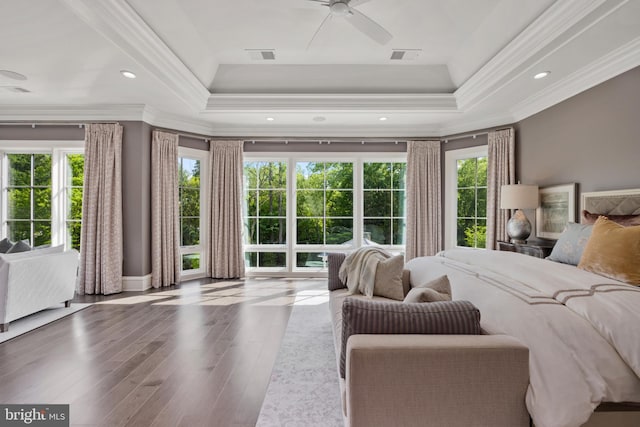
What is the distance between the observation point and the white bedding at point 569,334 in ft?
4.01

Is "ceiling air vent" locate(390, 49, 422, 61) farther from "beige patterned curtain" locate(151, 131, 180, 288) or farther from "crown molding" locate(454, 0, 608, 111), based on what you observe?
"beige patterned curtain" locate(151, 131, 180, 288)

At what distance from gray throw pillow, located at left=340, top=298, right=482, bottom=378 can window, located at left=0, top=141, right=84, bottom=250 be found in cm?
524

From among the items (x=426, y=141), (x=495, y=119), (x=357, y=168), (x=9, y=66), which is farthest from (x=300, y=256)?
(x=9, y=66)

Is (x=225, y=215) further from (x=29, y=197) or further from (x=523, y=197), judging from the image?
(x=523, y=197)

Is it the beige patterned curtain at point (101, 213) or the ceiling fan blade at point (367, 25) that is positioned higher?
the ceiling fan blade at point (367, 25)

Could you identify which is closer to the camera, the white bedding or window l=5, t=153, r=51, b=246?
the white bedding

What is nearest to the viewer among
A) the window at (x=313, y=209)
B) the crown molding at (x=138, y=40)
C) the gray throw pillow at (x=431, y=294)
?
the gray throw pillow at (x=431, y=294)

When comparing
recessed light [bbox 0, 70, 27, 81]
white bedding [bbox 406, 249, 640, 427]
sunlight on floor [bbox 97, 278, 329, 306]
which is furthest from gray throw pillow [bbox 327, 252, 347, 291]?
recessed light [bbox 0, 70, 27, 81]

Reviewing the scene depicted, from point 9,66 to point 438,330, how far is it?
485 centimetres

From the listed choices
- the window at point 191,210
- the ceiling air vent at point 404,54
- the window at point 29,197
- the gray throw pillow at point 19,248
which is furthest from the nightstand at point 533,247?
the window at point 29,197

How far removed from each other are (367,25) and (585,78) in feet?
7.80

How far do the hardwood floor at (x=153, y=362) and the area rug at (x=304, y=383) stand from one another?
9 centimetres

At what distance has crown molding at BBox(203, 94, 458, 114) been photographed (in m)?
4.58

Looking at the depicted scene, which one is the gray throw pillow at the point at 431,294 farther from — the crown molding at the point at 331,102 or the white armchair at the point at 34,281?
the white armchair at the point at 34,281
